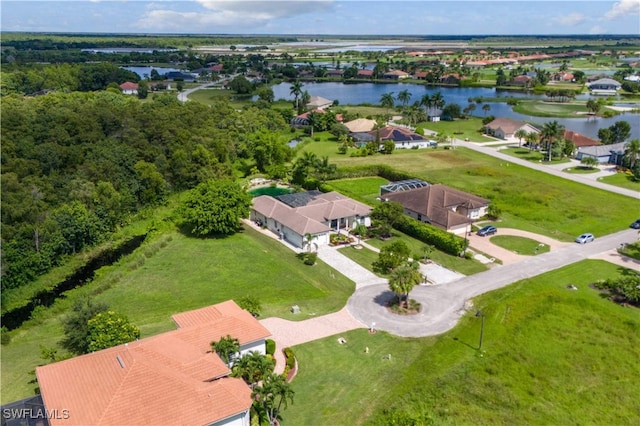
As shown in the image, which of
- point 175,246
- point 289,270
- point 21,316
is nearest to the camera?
point 21,316

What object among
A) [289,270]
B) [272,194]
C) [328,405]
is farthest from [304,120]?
[328,405]

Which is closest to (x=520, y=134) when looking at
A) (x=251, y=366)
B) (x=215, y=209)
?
(x=215, y=209)

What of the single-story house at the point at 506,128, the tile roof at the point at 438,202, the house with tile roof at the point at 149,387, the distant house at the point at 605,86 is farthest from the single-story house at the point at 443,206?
the distant house at the point at 605,86

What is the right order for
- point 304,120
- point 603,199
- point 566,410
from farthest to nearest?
point 304,120
point 603,199
point 566,410

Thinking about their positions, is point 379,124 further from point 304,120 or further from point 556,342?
point 556,342

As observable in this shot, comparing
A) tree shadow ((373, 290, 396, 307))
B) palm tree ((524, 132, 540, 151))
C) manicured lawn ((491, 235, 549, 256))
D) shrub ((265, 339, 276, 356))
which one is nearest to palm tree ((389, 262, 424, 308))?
tree shadow ((373, 290, 396, 307))

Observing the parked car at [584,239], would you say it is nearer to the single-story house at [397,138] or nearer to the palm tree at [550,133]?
the palm tree at [550,133]
